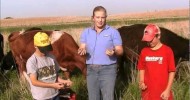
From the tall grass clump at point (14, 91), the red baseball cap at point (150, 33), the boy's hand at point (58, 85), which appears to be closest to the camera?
the boy's hand at point (58, 85)

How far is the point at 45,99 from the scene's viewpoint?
5.81 meters

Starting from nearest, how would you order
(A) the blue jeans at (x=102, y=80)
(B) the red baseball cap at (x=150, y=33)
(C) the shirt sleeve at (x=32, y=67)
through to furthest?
1. (C) the shirt sleeve at (x=32, y=67)
2. (B) the red baseball cap at (x=150, y=33)
3. (A) the blue jeans at (x=102, y=80)

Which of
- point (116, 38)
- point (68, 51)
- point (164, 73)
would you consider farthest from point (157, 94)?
point (68, 51)

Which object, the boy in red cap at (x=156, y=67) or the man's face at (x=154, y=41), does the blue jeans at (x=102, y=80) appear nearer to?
the boy in red cap at (x=156, y=67)

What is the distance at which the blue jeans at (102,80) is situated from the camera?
260 inches

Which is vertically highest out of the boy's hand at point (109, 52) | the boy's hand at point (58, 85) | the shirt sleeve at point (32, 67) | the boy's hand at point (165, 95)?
the boy's hand at point (109, 52)

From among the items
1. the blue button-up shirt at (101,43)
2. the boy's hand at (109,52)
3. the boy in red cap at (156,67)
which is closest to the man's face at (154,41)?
the boy in red cap at (156,67)

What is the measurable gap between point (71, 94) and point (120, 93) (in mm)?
2409

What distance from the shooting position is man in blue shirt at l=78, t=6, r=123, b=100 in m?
6.42

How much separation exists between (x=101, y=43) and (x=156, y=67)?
1048 mm

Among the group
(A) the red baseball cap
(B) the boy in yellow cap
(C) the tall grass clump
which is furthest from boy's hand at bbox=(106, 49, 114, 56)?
(C) the tall grass clump

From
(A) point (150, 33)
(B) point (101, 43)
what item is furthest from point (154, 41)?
(B) point (101, 43)

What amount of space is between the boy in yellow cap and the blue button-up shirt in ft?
2.80

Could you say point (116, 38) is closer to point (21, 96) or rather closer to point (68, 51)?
point (21, 96)
